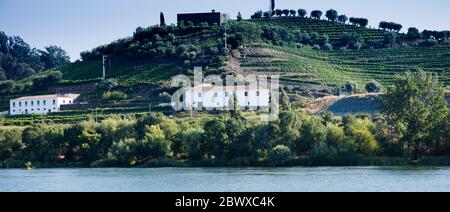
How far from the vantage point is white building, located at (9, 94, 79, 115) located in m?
88.6

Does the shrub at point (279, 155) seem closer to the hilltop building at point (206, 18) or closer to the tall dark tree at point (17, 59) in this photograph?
the hilltop building at point (206, 18)

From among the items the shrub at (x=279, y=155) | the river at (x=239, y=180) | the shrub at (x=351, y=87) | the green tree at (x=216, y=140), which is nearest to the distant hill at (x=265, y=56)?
the shrub at (x=351, y=87)

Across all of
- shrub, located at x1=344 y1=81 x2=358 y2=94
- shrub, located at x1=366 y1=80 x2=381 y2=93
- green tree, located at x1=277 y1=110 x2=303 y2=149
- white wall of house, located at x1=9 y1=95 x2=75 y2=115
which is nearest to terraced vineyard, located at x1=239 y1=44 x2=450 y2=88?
shrub, located at x1=344 y1=81 x2=358 y2=94

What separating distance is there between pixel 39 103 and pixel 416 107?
4651 cm

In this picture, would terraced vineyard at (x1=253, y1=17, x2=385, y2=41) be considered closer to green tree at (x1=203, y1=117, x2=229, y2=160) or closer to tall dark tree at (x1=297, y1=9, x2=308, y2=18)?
tall dark tree at (x1=297, y1=9, x2=308, y2=18)

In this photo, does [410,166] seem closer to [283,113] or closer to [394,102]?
[394,102]

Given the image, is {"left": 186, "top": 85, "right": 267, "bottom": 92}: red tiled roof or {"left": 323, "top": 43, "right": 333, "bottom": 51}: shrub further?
{"left": 323, "top": 43, "right": 333, "bottom": 51}: shrub

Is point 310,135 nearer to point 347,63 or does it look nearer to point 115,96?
point 115,96

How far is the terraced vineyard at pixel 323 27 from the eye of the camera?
10969 cm

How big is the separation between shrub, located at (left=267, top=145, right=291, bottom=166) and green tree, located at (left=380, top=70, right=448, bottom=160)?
24.5 feet

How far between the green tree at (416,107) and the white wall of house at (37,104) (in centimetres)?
4112

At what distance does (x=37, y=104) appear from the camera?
89875 millimetres

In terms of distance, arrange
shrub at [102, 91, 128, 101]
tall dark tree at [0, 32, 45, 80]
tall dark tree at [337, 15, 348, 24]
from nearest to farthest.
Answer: shrub at [102, 91, 128, 101], tall dark tree at [337, 15, 348, 24], tall dark tree at [0, 32, 45, 80]
